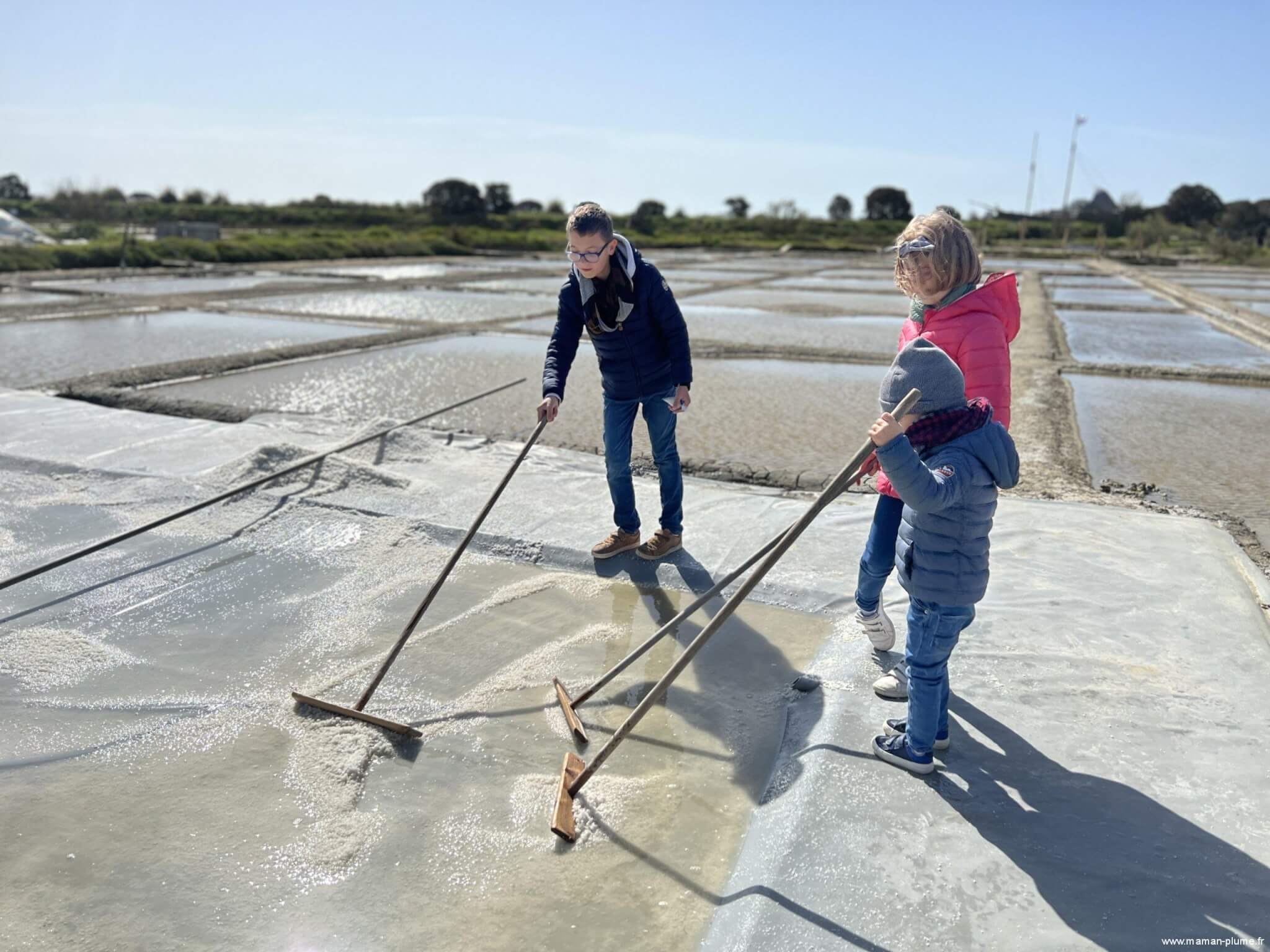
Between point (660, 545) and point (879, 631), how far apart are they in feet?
3.44

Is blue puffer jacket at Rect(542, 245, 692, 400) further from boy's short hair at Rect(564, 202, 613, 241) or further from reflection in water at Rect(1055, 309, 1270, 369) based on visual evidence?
reflection in water at Rect(1055, 309, 1270, 369)

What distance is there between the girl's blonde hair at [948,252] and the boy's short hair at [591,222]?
1099 millimetres

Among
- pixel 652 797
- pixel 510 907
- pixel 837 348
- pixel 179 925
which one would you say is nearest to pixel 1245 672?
pixel 652 797

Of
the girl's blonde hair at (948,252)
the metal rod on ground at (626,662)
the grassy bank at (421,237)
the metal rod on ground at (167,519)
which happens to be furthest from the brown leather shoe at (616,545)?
the grassy bank at (421,237)

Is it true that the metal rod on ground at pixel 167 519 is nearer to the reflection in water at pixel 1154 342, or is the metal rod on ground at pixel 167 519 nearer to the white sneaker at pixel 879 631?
the white sneaker at pixel 879 631

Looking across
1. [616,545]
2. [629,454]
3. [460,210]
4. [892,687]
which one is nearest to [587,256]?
[629,454]

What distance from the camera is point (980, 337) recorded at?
2.45 m

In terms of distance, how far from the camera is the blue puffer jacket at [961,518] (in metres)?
2.11

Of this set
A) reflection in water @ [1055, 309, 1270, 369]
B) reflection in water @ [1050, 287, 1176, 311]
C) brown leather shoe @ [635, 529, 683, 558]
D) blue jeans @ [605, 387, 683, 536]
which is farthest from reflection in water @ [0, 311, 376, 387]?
reflection in water @ [1050, 287, 1176, 311]

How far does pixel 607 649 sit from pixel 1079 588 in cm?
167

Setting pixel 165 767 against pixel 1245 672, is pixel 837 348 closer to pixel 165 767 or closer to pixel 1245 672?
pixel 1245 672

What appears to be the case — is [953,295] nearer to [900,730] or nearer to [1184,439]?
[900,730]

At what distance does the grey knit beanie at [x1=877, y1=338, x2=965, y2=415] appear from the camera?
83.4 inches

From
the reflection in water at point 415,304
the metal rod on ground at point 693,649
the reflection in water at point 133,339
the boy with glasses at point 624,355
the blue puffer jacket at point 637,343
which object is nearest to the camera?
the metal rod on ground at point 693,649
